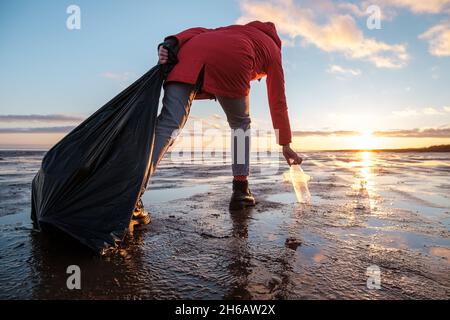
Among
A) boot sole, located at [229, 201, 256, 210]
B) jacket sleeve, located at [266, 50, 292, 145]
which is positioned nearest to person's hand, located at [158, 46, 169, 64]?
jacket sleeve, located at [266, 50, 292, 145]

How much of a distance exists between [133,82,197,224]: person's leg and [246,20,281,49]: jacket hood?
1.00 m

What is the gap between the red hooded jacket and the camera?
223cm

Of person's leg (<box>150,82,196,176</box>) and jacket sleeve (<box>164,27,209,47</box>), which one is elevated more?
jacket sleeve (<box>164,27,209,47</box>)

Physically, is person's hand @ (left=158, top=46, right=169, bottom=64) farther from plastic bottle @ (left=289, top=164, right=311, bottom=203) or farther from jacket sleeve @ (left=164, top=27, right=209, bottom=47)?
plastic bottle @ (left=289, top=164, right=311, bottom=203)

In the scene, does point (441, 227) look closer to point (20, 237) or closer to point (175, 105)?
point (175, 105)

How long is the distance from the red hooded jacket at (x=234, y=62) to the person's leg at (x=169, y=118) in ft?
0.29

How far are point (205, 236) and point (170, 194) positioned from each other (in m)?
1.92

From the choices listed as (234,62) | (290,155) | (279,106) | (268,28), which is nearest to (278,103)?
(279,106)

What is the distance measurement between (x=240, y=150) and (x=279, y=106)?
2.11ft

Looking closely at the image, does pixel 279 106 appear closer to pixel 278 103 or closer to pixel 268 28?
pixel 278 103

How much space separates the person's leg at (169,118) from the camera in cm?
209

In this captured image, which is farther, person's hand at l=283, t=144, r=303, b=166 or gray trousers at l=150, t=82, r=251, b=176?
person's hand at l=283, t=144, r=303, b=166

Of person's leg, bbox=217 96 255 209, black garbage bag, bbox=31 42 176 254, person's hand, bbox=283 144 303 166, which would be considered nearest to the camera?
black garbage bag, bbox=31 42 176 254

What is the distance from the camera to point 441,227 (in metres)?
2.24
